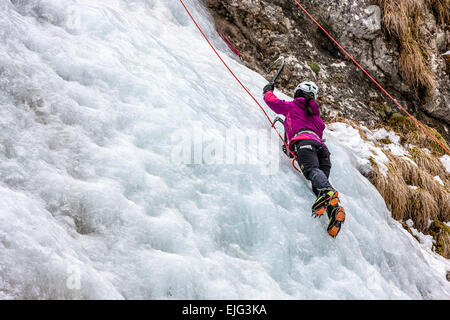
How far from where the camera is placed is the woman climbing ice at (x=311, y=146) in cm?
361

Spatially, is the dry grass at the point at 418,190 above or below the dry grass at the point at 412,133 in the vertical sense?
below

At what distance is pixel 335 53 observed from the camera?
8258 mm

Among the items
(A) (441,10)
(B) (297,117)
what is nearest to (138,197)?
(B) (297,117)

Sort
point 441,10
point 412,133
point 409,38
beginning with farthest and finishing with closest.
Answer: point 441,10 < point 409,38 < point 412,133

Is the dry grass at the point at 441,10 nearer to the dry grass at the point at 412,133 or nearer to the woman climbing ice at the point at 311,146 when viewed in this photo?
the dry grass at the point at 412,133

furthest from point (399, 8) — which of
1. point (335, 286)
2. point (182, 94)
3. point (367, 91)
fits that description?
point (335, 286)

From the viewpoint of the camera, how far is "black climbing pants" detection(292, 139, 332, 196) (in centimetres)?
384

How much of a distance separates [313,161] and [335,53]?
5.17 meters

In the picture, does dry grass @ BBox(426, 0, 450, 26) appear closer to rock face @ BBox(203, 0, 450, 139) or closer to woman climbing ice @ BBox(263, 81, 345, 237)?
rock face @ BBox(203, 0, 450, 139)

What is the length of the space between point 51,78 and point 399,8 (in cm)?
788

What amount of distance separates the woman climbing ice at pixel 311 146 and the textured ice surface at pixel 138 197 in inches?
8.4

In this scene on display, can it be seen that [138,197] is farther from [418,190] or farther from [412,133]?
[412,133]

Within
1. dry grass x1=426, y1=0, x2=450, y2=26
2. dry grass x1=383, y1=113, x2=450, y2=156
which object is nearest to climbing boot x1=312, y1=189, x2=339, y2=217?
dry grass x1=383, y1=113, x2=450, y2=156

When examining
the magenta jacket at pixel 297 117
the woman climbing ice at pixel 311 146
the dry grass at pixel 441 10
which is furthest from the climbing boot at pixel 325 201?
the dry grass at pixel 441 10
